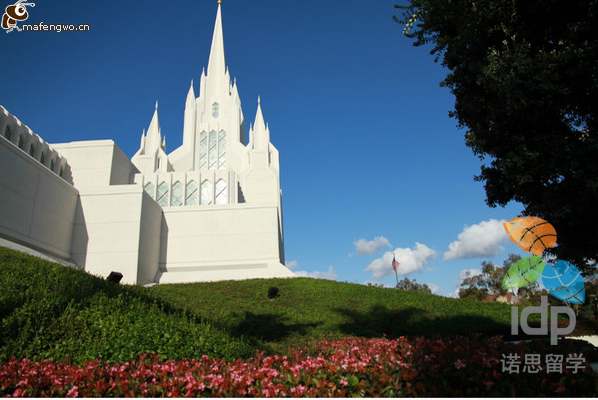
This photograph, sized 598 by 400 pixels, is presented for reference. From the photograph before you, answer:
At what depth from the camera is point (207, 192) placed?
3106 centimetres

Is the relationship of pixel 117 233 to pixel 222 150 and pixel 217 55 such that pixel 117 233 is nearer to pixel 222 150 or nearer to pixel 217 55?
pixel 222 150

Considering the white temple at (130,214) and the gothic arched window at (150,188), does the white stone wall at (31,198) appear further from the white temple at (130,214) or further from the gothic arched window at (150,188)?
the gothic arched window at (150,188)

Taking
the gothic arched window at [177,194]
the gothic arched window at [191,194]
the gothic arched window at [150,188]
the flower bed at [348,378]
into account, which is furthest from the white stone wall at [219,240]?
the flower bed at [348,378]

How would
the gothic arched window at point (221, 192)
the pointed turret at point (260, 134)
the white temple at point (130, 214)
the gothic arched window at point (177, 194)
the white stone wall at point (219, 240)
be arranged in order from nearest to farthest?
1. the white temple at point (130, 214)
2. the white stone wall at point (219, 240)
3. the gothic arched window at point (221, 192)
4. the gothic arched window at point (177, 194)
5. the pointed turret at point (260, 134)

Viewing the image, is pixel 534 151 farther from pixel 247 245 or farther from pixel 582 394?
pixel 247 245

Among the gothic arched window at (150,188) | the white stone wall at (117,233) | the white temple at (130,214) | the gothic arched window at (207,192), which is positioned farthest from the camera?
the gothic arched window at (150,188)

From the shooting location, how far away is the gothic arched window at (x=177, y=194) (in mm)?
31172

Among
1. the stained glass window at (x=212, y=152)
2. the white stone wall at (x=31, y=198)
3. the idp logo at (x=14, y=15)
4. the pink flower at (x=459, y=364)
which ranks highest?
the stained glass window at (x=212, y=152)

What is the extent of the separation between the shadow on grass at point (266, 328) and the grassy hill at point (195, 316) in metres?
0.03

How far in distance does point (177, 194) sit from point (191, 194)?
1.27 m

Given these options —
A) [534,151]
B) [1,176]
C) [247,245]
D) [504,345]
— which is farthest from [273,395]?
[247,245]

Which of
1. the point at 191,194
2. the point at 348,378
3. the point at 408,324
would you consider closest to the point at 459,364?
the point at 348,378

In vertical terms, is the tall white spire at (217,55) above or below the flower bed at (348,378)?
above

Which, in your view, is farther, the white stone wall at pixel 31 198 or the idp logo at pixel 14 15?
the white stone wall at pixel 31 198
